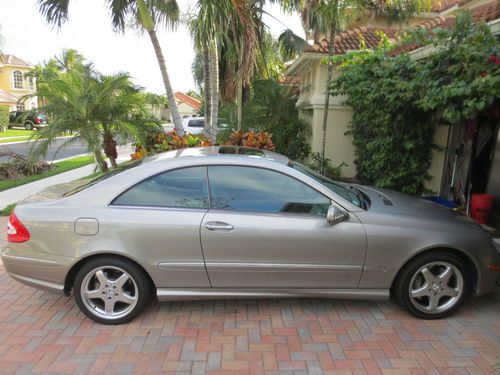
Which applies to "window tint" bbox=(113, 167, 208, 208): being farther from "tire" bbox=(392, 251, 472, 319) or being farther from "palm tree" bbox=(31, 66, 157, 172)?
"palm tree" bbox=(31, 66, 157, 172)

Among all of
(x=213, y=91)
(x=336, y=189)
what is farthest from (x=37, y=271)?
(x=213, y=91)

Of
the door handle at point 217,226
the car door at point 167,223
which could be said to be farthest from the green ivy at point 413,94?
the car door at point 167,223

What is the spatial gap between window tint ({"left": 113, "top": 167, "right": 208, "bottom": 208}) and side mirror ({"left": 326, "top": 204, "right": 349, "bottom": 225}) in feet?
3.34

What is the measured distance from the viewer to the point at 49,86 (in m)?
6.41

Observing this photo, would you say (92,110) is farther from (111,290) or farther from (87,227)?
(111,290)

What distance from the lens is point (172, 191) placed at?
3.19 m

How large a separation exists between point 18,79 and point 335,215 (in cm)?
5742

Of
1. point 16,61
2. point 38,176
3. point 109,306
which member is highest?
point 16,61

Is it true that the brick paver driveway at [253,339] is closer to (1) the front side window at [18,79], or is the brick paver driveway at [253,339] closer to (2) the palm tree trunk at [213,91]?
(2) the palm tree trunk at [213,91]

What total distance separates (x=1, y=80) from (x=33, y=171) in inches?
1872

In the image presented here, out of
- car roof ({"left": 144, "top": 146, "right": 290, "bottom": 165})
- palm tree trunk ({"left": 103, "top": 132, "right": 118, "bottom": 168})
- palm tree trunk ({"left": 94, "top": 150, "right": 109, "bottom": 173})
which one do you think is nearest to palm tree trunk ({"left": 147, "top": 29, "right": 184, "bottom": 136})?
palm tree trunk ({"left": 103, "top": 132, "right": 118, "bottom": 168})

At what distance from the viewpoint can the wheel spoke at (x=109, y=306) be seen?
10.4 ft

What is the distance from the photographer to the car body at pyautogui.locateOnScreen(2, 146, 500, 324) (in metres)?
3.04

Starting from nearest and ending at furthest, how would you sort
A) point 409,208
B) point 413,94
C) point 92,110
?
point 409,208
point 413,94
point 92,110
